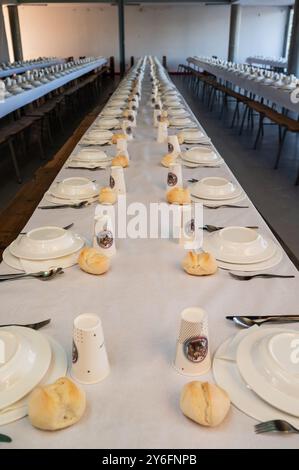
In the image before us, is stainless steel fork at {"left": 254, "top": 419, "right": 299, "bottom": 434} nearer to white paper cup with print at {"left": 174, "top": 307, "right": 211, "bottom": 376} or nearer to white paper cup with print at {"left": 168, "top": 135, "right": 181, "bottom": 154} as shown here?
white paper cup with print at {"left": 174, "top": 307, "right": 211, "bottom": 376}

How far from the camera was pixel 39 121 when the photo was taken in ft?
24.8

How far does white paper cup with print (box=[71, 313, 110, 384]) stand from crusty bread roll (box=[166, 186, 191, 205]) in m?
1.13

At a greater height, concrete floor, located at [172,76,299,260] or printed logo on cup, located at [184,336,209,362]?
printed logo on cup, located at [184,336,209,362]

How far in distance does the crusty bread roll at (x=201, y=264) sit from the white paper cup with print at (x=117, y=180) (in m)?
0.81

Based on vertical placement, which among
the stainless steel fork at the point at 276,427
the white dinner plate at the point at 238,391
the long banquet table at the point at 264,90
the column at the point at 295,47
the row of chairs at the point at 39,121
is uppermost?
the column at the point at 295,47

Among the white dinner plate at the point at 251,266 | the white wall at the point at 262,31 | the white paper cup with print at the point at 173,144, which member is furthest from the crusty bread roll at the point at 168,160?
the white wall at the point at 262,31

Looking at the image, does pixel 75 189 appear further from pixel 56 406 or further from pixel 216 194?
pixel 56 406

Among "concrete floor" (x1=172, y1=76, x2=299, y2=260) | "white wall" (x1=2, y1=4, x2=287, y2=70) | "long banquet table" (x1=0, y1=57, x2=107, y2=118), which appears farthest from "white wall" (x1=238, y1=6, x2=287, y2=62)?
"long banquet table" (x1=0, y1=57, x2=107, y2=118)

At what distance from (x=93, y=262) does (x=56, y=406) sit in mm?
618

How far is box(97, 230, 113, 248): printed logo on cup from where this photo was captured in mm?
1456

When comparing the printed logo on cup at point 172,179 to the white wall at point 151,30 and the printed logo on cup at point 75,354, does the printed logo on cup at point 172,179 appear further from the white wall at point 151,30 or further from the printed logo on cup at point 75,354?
the white wall at point 151,30

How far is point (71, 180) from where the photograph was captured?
7.07ft

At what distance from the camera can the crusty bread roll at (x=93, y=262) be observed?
1370 mm
